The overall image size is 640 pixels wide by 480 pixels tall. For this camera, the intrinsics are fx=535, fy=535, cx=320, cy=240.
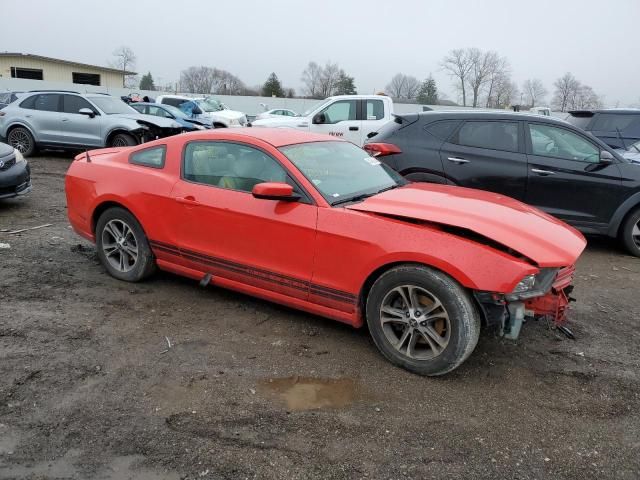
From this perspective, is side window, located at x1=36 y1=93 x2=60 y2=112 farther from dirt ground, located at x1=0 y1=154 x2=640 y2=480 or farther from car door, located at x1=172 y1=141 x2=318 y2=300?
car door, located at x1=172 y1=141 x2=318 y2=300

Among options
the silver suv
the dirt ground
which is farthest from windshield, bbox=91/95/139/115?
the dirt ground

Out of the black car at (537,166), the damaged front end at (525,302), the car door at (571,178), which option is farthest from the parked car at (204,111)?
the damaged front end at (525,302)

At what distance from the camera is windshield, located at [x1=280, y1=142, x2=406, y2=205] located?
4043 millimetres

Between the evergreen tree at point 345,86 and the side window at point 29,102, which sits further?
the evergreen tree at point 345,86

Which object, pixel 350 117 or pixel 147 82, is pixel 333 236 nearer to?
pixel 350 117

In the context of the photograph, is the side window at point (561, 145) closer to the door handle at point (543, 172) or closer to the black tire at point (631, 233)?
the door handle at point (543, 172)

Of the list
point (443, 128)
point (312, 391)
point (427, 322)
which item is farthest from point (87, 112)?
point (427, 322)

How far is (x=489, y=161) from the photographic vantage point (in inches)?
265

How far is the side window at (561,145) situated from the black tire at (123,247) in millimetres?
4780

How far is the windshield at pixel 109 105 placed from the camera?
12891 mm

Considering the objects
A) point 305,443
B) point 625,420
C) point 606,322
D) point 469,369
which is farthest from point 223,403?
point 606,322

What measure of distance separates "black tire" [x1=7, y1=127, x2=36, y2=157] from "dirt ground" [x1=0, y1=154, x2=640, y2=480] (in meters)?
9.40

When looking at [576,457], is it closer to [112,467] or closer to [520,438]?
[520,438]

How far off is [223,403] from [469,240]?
1.80 meters
